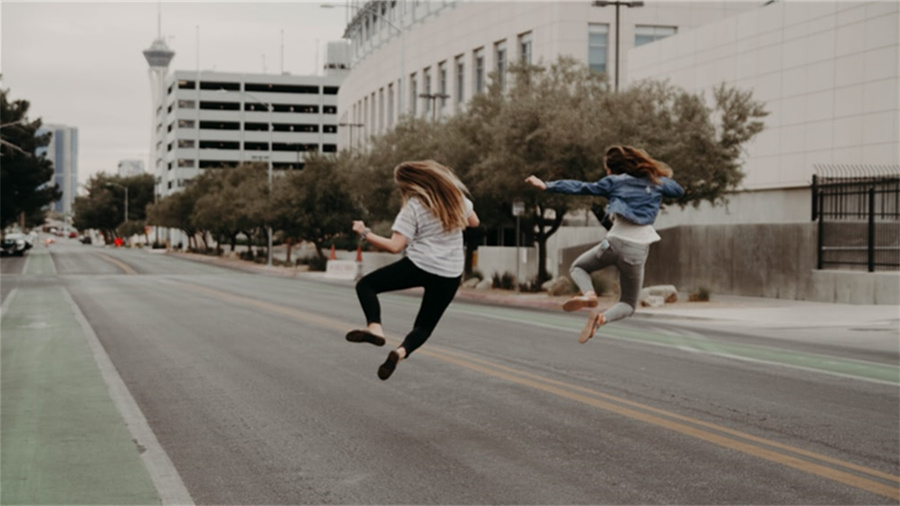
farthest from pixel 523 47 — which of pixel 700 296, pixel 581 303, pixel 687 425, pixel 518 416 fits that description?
pixel 581 303

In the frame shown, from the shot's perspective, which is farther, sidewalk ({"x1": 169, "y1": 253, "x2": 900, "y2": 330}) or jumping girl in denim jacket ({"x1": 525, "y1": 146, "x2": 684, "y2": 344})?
sidewalk ({"x1": 169, "y1": 253, "x2": 900, "y2": 330})

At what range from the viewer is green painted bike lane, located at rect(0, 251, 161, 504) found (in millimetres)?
22203

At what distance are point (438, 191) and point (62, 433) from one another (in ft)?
82.6

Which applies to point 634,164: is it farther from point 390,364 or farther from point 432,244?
point 390,364

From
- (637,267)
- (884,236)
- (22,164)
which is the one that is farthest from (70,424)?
(22,164)

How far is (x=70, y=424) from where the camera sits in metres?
28.6

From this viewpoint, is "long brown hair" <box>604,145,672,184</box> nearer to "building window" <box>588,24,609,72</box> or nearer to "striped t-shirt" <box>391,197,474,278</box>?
"striped t-shirt" <box>391,197,474,278</box>

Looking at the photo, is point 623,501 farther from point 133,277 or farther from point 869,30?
point 133,277

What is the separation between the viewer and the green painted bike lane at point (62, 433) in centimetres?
2220

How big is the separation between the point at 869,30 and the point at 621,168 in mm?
70162

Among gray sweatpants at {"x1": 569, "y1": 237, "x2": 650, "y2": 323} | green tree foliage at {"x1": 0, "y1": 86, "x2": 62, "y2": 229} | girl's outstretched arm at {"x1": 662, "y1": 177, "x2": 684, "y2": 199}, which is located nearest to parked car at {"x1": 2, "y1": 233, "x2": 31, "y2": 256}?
green tree foliage at {"x1": 0, "y1": 86, "x2": 62, "y2": 229}

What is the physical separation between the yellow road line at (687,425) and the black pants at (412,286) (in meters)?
18.3

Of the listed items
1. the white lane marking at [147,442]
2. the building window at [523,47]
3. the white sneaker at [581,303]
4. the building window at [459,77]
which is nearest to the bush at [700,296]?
the building window at [523,47]

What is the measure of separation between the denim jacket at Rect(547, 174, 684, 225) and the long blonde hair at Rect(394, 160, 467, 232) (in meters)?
0.69
